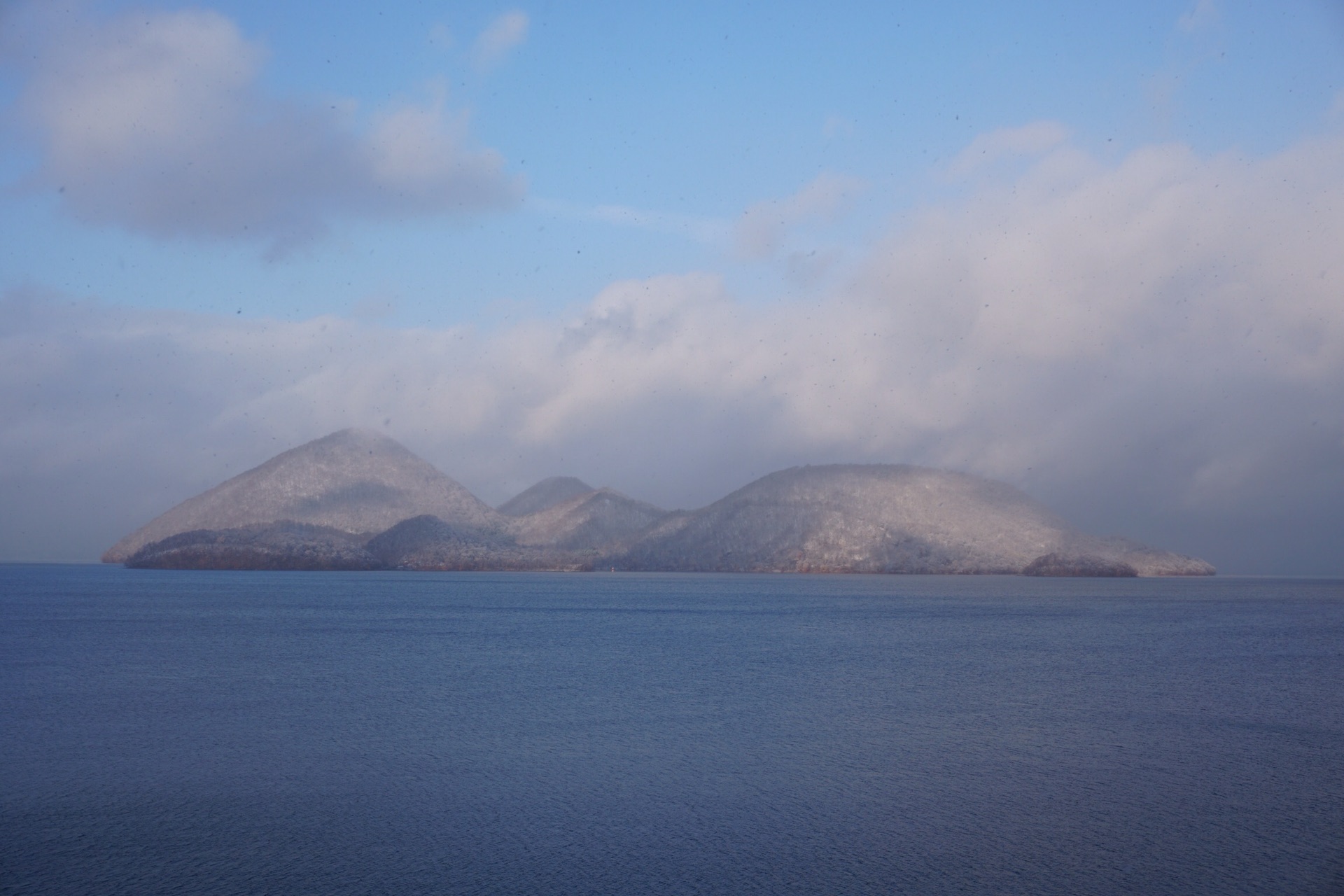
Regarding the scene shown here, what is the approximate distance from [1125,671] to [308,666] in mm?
34417

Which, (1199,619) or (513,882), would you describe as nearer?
(513,882)

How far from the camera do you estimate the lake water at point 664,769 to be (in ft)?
48.2

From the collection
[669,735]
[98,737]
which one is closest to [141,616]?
[98,737]

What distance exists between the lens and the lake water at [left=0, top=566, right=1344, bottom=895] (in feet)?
48.2

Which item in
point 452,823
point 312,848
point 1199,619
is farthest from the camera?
point 1199,619

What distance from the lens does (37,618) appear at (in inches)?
2800

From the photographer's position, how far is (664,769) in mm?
21234

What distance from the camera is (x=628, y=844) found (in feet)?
51.9

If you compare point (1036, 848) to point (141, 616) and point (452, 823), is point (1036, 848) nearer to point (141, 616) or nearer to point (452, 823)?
point (452, 823)

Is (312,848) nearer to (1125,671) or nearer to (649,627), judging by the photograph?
(1125,671)

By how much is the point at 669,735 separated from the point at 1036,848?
36.8 feet

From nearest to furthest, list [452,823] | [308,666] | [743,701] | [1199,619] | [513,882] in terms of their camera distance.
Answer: [513,882] < [452,823] < [743,701] < [308,666] < [1199,619]

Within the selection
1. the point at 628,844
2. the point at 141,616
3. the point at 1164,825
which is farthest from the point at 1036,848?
the point at 141,616

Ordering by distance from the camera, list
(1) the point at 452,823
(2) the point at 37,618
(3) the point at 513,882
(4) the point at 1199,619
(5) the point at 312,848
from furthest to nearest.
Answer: (4) the point at 1199,619 → (2) the point at 37,618 → (1) the point at 452,823 → (5) the point at 312,848 → (3) the point at 513,882
